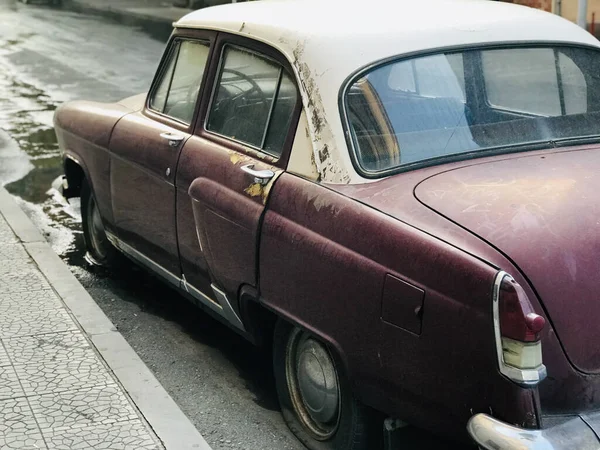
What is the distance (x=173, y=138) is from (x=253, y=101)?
→ 0.61 meters


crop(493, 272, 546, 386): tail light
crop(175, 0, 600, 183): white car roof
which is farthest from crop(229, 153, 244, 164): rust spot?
crop(493, 272, 546, 386): tail light

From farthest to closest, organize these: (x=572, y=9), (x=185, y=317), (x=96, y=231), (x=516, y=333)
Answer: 1. (x=572, y=9)
2. (x=96, y=231)
3. (x=185, y=317)
4. (x=516, y=333)

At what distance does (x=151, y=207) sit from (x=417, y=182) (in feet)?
6.64

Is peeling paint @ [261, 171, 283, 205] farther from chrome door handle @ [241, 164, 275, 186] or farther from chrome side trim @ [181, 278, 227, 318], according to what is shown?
chrome side trim @ [181, 278, 227, 318]

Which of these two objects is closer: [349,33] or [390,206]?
[390,206]

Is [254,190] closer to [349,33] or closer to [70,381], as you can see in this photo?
[349,33]

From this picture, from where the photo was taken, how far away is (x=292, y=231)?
404cm

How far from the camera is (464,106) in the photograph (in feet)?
13.7

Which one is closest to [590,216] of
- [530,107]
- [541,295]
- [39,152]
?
[541,295]

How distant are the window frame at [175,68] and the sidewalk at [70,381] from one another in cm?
111

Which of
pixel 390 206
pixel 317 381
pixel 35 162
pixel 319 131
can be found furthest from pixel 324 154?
pixel 35 162

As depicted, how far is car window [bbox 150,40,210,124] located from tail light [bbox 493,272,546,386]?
8.32 feet

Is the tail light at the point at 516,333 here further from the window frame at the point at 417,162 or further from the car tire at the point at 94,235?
the car tire at the point at 94,235

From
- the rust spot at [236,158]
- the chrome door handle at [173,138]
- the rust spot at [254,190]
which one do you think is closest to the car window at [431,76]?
the rust spot at [254,190]
